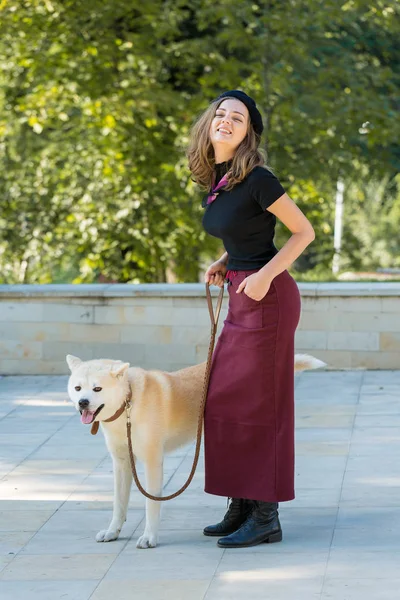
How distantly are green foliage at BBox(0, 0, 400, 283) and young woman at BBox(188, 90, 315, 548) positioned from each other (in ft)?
30.3

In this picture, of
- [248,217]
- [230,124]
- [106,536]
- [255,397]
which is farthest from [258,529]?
[230,124]

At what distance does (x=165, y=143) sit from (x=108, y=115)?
1.17 meters

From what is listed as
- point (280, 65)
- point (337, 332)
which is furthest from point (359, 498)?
point (280, 65)

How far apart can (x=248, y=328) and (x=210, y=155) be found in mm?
803

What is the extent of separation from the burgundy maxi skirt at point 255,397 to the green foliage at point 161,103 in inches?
371

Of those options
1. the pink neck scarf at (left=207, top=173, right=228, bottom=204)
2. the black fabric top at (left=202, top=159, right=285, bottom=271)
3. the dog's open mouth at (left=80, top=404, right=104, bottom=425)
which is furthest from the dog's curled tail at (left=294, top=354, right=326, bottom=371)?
the dog's open mouth at (left=80, top=404, right=104, bottom=425)

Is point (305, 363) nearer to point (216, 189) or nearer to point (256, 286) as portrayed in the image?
point (256, 286)

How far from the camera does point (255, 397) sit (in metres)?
4.87

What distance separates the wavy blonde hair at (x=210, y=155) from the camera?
186 inches

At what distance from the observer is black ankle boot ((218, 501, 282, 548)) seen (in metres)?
4.87

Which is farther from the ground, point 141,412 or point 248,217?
point 248,217

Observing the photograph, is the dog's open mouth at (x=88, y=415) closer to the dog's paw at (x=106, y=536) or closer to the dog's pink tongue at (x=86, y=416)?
the dog's pink tongue at (x=86, y=416)

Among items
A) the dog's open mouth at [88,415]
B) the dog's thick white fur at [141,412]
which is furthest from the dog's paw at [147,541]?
the dog's open mouth at [88,415]

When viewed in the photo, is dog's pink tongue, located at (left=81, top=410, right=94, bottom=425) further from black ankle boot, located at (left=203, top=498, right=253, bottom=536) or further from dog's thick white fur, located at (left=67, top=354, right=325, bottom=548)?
black ankle boot, located at (left=203, top=498, right=253, bottom=536)
